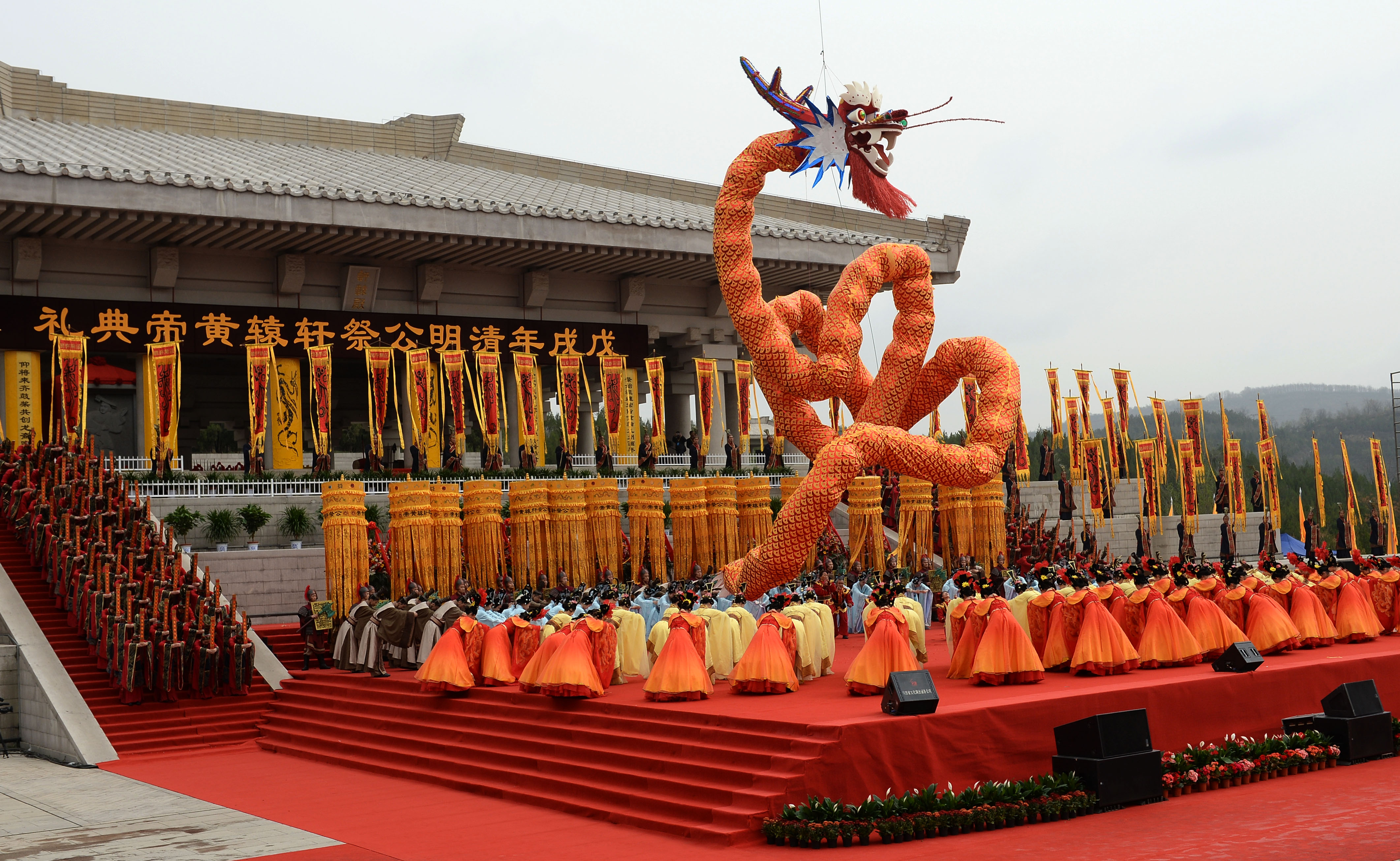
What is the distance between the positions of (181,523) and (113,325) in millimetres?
4836

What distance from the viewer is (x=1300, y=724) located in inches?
379

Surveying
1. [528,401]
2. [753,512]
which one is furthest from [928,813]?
[528,401]

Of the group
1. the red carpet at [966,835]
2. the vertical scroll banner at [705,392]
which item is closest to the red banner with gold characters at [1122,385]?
the vertical scroll banner at [705,392]

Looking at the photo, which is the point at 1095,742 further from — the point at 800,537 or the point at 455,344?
the point at 455,344

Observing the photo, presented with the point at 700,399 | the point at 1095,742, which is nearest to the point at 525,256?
the point at 700,399

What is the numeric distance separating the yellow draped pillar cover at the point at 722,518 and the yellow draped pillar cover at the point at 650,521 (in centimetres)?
76

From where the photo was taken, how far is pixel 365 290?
21.2m

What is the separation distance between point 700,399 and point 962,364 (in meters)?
7.82

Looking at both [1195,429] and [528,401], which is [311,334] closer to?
[528,401]

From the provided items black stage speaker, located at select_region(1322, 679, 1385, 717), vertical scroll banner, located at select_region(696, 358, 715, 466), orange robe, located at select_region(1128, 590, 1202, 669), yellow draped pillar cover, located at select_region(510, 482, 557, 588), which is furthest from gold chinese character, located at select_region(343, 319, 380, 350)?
black stage speaker, located at select_region(1322, 679, 1385, 717)

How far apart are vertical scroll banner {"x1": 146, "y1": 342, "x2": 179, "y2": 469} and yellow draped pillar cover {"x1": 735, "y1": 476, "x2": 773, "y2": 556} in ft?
27.4

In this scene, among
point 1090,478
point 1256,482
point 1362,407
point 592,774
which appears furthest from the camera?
point 1362,407

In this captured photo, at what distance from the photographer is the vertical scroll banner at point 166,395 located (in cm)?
1783

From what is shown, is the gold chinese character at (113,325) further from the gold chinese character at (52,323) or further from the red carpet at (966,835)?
the red carpet at (966,835)
